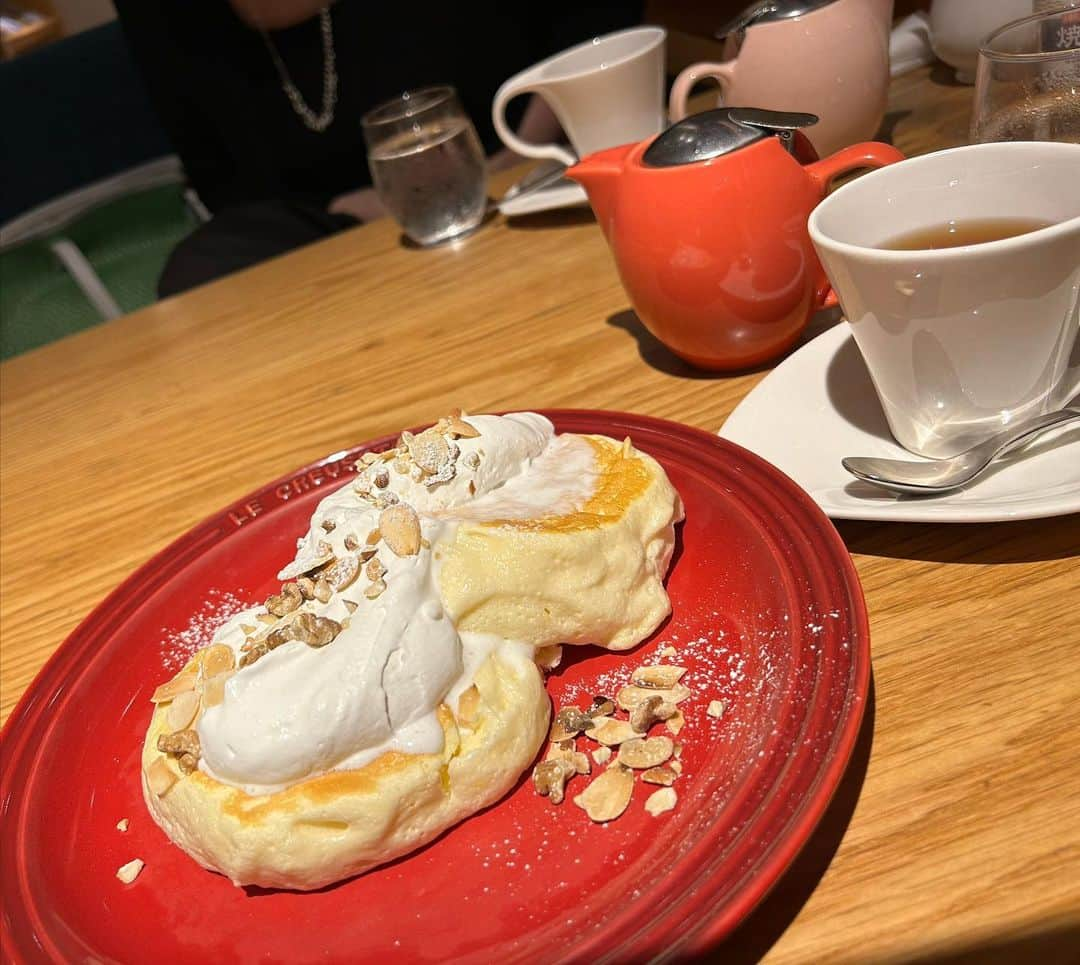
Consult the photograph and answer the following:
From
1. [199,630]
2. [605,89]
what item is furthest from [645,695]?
[605,89]

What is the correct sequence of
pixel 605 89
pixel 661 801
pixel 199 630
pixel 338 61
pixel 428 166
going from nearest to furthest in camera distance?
pixel 661 801
pixel 199 630
pixel 605 89
pixel 428 166
pixel 338 61

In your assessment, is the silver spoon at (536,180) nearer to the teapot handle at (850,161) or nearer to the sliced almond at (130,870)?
the teapot handle at (850,161)

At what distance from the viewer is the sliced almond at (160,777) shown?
1.66 ft

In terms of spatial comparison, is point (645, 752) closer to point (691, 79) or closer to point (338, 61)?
point (691, 79)

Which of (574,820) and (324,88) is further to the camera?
(324,88)

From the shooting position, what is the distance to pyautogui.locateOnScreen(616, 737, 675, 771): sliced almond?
1.61 ft

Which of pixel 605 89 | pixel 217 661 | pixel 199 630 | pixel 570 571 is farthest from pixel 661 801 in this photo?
pixel 605 89

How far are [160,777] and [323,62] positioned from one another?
76.7 inches

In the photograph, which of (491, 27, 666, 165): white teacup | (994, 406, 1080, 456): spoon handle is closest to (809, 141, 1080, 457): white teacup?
(994, 406, 1080, 456): spoon handle

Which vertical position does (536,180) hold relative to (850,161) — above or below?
below

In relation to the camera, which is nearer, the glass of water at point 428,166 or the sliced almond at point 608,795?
the sliced almond at point 608,795

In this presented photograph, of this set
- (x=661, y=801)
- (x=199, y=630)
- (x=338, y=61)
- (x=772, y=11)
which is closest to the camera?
(x=661, y=801)

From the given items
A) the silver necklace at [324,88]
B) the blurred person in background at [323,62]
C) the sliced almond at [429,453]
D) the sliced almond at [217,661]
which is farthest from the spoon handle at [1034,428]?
the silver necklace at [324,88]

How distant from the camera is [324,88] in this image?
2.12 meters
